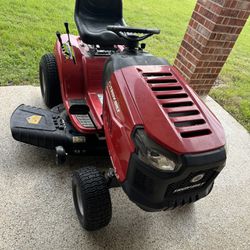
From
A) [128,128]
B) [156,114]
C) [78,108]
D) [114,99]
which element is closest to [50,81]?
[78,108]

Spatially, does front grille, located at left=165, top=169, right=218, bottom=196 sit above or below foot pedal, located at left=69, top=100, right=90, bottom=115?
above

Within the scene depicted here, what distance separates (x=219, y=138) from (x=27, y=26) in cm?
376

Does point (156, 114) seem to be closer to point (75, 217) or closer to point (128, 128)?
point (128, 128)

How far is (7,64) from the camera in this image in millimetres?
3238

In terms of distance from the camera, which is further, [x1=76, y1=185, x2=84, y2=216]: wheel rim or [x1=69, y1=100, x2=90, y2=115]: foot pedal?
[x1=69, y1=100, x2=90, y2=115]: foot pedal

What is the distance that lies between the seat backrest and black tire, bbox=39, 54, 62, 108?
459mm

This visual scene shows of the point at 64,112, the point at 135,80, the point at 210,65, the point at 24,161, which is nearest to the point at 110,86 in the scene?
the point at 135,80

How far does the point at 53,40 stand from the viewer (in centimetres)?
407

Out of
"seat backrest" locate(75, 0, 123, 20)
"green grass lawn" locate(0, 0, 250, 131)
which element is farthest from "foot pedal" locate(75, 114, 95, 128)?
"green grass lawn" locate(0, 0, 250, 131)

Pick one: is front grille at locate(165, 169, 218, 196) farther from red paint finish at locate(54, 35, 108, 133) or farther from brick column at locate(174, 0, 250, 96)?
brick column at locate(174, 0, 250, 96)

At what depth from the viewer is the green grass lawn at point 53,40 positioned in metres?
3.35

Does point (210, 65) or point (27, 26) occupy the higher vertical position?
point (210, 65)

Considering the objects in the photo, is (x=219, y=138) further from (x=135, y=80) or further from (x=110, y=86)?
(x=110, y=86)

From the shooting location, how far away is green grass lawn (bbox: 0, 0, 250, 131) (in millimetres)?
3346
